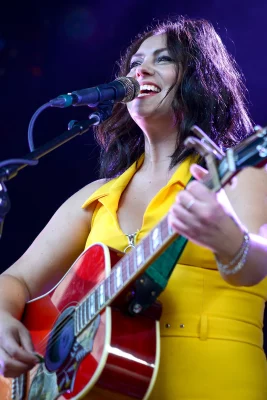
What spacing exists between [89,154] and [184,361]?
165 centimetres

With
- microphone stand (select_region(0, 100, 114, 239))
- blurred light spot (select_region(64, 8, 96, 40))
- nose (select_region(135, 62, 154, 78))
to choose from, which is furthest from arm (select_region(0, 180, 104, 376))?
blurred light spot (select_region(64, 8, 96, 40))

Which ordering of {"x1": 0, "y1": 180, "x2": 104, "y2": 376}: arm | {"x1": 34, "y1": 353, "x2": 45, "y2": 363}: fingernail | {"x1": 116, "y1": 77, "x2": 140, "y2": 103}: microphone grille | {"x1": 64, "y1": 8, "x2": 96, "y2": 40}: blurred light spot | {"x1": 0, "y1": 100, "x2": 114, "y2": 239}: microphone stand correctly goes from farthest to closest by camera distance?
1. {"x1": 64, "y1": 8, "x2": 96, "y2": 40}: blurred light spot
2. {"x1": 0, "y1": 180, "x2": 104, "y2": 376}: arm
3. {"x1": 116, "y1": 77, "x2": 140, "y2": 103}: microphone grille
4. {"x1": 34, "y1": 353, "x2": 45, "y2": 363}: fingernail
5. {"x1": 0, "y1": 100, "x2": 114, "y2": 239}: microphone stand

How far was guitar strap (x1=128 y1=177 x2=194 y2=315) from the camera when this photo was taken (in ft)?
5.88

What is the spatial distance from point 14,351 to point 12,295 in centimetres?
30

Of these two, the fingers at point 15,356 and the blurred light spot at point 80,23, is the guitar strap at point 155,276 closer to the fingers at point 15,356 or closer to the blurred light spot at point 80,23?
the fingers at point 15,356

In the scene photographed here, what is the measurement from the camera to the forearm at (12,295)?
226cm

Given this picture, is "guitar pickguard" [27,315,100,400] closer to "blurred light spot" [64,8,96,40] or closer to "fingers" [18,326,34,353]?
"fingers" [18,326,34,353]

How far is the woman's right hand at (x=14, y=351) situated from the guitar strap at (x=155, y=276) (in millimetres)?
444

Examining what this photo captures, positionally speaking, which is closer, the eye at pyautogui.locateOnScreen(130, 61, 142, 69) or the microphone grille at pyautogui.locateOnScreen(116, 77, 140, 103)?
the microphone grille at pyautogui.locateOnScreen(116, 77, 140, 103)

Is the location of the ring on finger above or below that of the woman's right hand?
above

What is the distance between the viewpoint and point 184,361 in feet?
6.40

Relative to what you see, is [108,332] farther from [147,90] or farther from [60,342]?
[147,90]

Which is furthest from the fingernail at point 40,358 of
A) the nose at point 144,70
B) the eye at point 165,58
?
the eye at point 165,58

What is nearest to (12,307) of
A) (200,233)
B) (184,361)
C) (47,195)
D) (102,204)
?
(102,204)
